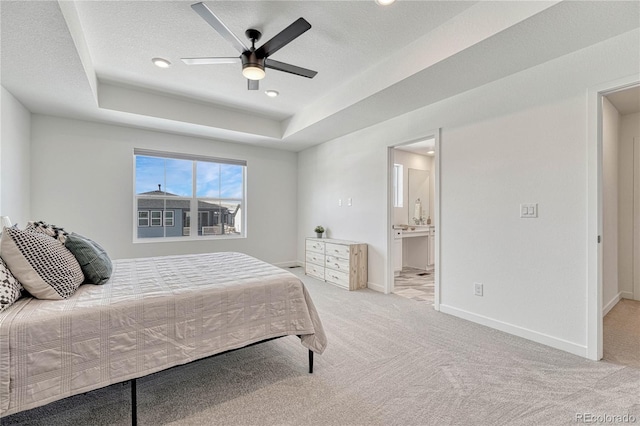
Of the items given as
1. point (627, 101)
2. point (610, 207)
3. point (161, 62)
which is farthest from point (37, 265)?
point (627, 101)

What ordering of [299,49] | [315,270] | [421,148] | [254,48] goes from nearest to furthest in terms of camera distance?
1. [254,48]
2. [299,49]
3. [315,270]
4. [421,148]

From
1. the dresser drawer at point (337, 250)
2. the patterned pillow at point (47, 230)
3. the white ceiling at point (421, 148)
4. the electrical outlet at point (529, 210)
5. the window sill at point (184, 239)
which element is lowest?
the dresser drawer at point (337, 250)

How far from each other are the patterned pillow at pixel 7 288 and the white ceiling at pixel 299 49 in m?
1.62

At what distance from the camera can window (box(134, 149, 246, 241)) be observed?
4.65 metres

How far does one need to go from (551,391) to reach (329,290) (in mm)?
2722

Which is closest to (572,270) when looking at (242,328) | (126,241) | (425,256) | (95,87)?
(242,328)

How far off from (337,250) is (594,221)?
293cm

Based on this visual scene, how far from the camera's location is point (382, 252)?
418 centimetres

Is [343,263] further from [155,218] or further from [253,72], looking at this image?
[155,218]

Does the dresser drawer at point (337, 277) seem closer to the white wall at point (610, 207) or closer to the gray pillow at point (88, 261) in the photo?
the white wall at point (610, 207)

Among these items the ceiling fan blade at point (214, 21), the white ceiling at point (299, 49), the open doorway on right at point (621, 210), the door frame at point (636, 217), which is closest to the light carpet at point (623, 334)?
the open doorway on right at point (621, 210)

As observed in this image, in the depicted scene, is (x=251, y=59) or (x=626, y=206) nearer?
(x=251, y=59)

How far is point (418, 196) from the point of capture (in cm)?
619

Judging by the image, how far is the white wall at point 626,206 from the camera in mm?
3674
